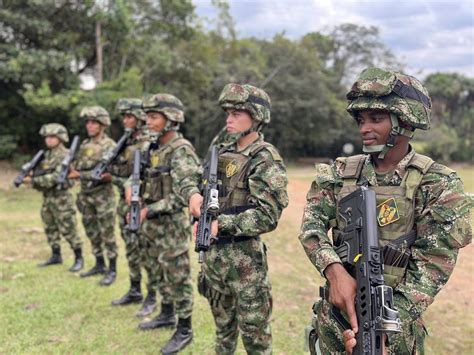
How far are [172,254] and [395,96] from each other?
264 cm

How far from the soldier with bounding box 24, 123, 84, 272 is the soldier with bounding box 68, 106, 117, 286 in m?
0.50

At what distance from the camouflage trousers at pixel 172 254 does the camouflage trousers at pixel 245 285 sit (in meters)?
0.94

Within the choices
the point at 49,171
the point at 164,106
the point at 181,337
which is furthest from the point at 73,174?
the point at 181,337

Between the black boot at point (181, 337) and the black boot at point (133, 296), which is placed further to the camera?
the black boot at point (133, 296)

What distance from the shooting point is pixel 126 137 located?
5406mm

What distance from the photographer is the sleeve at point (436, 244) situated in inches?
74.7

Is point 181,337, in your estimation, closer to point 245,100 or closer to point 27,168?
point 245,100

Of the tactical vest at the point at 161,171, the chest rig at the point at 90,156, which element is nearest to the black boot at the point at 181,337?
the tactical vest at the point at 161,171

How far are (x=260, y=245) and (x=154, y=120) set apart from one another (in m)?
1.65

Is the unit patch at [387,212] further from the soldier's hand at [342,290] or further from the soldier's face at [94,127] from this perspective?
the soldier's face at [94,127]

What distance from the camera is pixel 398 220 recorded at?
2.00 m

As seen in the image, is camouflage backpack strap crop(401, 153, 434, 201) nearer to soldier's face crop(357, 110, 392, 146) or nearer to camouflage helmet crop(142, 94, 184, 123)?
soldier's face crop(357, 110, 392, 146)

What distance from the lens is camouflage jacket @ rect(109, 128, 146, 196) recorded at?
532cm

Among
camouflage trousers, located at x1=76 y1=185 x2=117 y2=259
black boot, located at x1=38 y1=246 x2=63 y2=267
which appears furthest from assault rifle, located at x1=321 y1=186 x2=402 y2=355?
black boot, located at x1=38 y1=246 x2=63 y2=267
